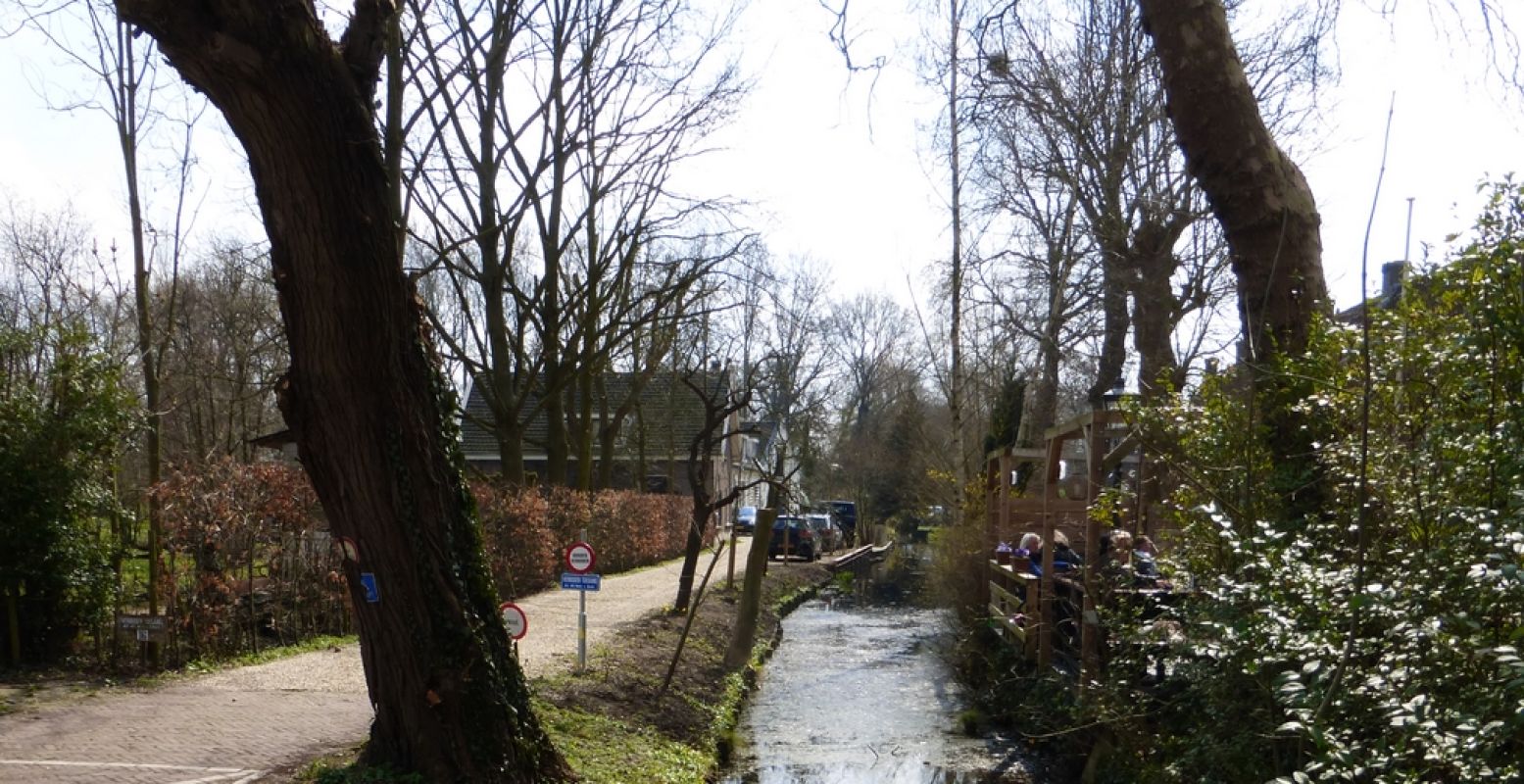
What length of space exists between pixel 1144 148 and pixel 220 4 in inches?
661

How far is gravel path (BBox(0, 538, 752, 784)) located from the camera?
7652mm

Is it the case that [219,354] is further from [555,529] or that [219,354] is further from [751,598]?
[751,598]

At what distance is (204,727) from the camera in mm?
8930

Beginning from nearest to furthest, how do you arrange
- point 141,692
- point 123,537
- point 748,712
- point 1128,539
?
1. point 1128,539
2. point 141,692
3. point 123,537
4. point 748,712

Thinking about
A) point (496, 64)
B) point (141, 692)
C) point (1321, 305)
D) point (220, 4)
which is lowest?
point (141, 692)

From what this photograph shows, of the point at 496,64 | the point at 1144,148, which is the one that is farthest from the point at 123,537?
the point at 1144,148

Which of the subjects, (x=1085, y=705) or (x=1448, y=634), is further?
(x=1085, y=705)

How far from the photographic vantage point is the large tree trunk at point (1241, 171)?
8.04 meters

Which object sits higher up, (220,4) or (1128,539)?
(220,4)

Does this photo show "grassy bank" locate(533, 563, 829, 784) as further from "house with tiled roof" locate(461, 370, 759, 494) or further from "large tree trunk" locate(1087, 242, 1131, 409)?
"house with tiled roof" locate(461, 370, 759, 494)

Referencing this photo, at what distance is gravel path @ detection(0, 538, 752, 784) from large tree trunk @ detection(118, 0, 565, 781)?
1610mm

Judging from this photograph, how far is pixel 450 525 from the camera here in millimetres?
7004

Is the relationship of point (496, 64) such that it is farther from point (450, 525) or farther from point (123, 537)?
point (450, 525)

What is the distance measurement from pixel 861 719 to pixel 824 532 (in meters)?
30.8
